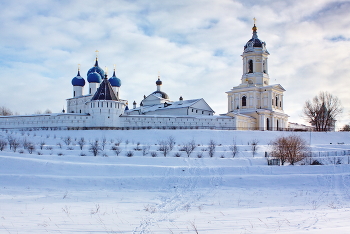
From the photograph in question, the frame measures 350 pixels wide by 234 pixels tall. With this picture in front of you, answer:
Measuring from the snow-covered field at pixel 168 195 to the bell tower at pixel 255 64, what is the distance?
1772cm

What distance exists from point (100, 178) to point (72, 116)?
18141 mm

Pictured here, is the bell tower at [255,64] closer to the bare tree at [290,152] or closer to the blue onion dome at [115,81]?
the blue onion dome at [115,81]

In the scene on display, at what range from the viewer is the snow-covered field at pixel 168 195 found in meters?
6.75

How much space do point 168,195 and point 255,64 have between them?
95.0ft

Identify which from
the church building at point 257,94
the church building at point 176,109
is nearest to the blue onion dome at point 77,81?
the church building at point 176,109

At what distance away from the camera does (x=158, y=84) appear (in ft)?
154

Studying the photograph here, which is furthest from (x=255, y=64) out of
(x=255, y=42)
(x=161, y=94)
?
(x=161, y=94)

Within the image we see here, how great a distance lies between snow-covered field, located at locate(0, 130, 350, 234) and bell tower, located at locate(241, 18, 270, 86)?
17718 millimetres

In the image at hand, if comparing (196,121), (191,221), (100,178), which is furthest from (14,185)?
(196,121)

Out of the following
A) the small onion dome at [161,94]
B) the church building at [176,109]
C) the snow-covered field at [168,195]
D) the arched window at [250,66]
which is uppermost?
the arched window at [250,66]

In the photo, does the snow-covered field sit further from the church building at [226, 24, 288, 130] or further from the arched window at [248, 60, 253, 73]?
the arched window at [248, 60, 253, 73]

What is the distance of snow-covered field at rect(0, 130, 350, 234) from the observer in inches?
266

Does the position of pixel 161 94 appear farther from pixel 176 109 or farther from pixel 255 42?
pixel 255 42

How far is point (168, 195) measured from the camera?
36.5ft
